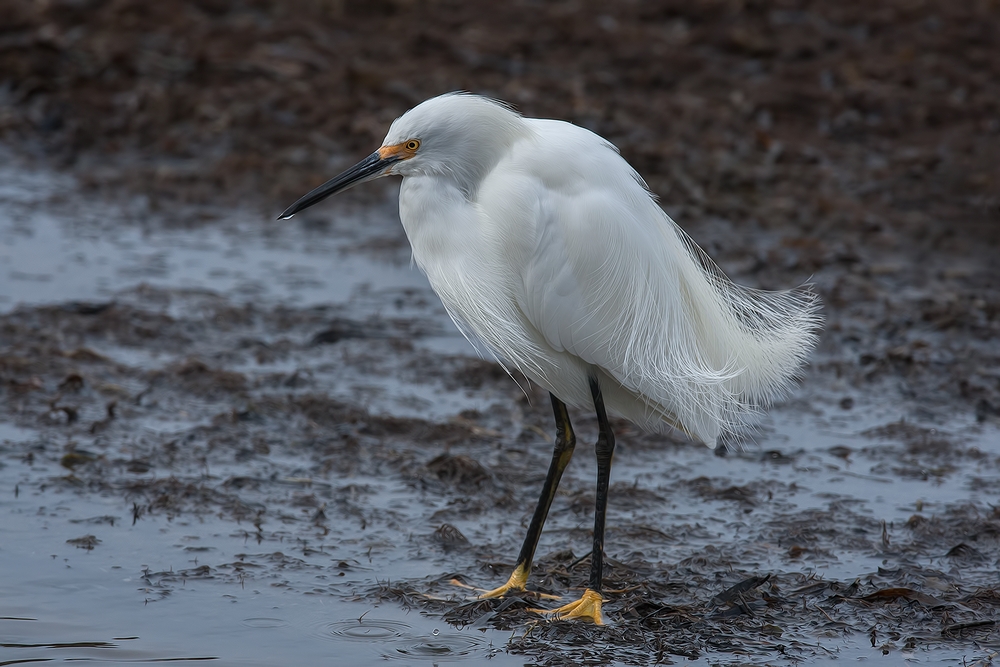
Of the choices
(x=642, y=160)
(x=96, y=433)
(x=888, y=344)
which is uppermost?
(x=642, y=160)

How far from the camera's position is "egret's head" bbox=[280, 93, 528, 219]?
3904mm

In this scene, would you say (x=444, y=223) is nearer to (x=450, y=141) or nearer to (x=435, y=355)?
(x=450, y=141)

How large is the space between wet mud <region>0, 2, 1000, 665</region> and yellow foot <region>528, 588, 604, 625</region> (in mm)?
60

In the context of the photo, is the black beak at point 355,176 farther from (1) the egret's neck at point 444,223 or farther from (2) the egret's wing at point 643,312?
(2) the egret's wing at point 643,312

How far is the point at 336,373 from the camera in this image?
6312 mm

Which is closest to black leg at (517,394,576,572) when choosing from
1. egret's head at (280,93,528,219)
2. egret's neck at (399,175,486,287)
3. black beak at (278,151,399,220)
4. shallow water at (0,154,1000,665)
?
shallow water at (0,154,1000,665)

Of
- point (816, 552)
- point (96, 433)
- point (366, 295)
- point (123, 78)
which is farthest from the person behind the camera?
point (123, 78)

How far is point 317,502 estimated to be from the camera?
4.95m

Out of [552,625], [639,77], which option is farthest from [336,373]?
[639,77]

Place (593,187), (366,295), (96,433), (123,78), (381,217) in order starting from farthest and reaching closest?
1. (123,78)
2. (381,217)
3. (366,295)
4. (96,433)
5. (593,187)

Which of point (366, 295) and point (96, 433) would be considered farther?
point (366, 295)

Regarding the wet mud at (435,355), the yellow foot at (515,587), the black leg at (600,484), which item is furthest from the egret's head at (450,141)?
the wet mud at (435,355)

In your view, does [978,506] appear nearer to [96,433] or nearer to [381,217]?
[96,433]

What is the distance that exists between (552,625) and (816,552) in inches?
49.6
